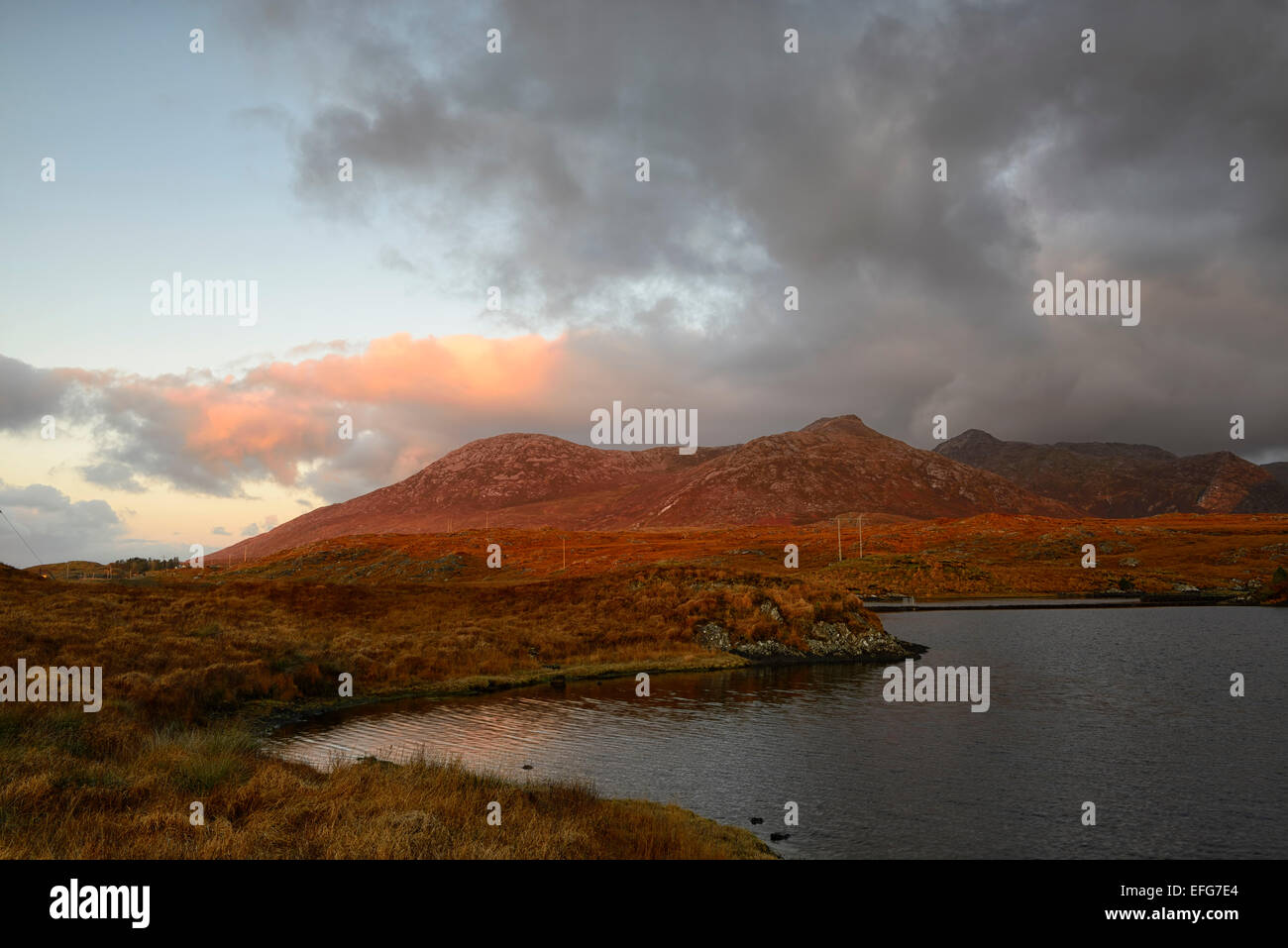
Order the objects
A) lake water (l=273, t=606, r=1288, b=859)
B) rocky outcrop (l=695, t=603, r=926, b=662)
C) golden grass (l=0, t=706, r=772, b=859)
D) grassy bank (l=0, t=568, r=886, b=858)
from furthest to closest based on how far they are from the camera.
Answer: rocky outcrop (l=695, t=603, r=926, b=662)
lake water (l=273, t=606, r=1288, b=859)
grassy bank (l=0, t=568, r=886, b=858)
golden grass (l=0, t=706, r=772, b=859)

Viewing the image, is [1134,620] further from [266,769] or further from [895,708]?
[266,769]

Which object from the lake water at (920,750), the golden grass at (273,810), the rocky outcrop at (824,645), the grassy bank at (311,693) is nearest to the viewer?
the golden grass at (273,810)

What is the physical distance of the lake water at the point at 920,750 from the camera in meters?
18.8

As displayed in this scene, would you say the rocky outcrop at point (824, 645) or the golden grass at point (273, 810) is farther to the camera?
the rocky outcrop at point (824, 645)

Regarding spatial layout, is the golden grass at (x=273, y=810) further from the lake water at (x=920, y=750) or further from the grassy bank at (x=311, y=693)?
the lake water at (x=920, y=750)

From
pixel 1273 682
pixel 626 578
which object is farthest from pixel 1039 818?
pixel 626 578

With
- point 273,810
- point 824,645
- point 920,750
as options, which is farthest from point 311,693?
point 824,645

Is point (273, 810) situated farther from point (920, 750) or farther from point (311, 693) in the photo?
point (311, 693)

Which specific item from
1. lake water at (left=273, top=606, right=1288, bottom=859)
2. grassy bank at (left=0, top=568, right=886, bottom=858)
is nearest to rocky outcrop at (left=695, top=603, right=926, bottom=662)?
grassy bank at (left=0, top=568, right=886, bottom=858)

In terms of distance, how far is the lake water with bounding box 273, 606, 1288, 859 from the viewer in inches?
741

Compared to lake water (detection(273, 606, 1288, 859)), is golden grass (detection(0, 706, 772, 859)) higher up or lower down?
higher up

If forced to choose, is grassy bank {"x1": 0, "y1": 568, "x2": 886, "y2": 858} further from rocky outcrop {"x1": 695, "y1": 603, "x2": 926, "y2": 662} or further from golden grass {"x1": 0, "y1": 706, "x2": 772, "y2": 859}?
rocky outcrop {"x1": 695, "y1": 603, "x2": 926, "y2": 662}

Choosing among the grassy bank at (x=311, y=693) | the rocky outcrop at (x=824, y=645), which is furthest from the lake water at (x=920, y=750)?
the rocky outcrop at (x=824, y=645)

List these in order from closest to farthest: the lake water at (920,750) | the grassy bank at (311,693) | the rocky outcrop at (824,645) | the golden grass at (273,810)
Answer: the golden grass at (273,810)
the grassy bank at (311,693)
the lake water at (920,750)
the rocky outcrop at (824,645)
